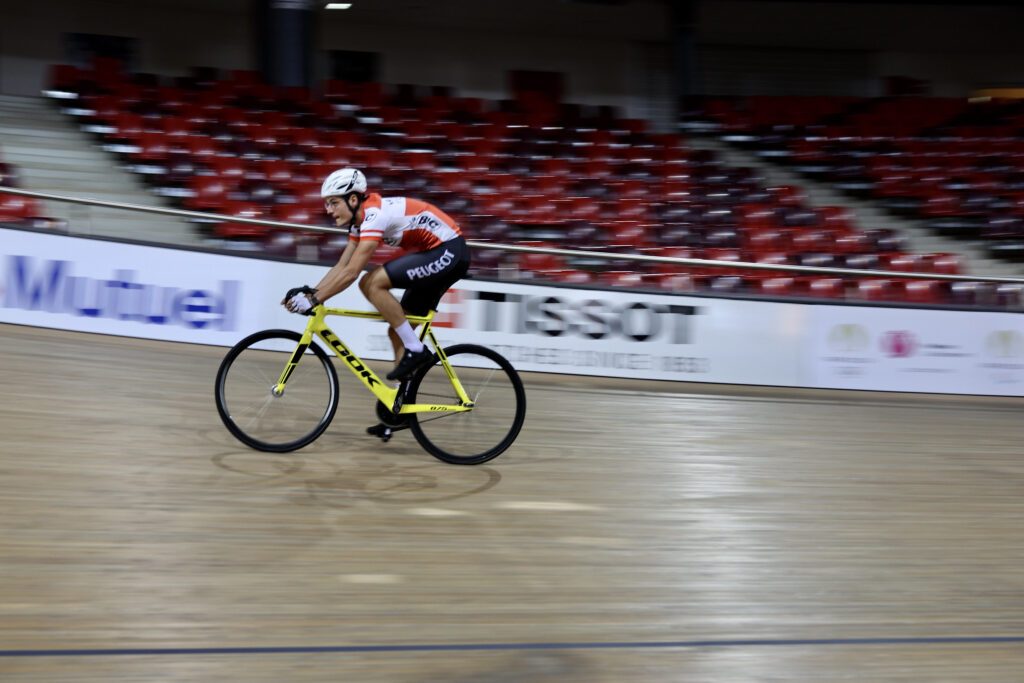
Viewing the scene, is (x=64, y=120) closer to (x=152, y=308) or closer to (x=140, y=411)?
(x=152, y=308)

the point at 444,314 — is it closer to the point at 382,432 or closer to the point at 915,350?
the point at 382,432

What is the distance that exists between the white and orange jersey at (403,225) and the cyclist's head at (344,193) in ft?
0.17

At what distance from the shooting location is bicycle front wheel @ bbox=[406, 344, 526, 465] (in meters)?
4.62

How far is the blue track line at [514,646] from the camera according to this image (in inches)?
108

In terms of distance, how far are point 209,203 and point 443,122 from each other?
393 centimetres

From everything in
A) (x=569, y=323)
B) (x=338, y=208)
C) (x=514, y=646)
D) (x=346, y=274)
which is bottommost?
(x=514, y=646)

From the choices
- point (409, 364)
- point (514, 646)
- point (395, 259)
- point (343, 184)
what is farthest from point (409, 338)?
point (514, 646)

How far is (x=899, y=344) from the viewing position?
7.85 metres

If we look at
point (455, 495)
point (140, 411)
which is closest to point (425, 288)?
point (455, 495)

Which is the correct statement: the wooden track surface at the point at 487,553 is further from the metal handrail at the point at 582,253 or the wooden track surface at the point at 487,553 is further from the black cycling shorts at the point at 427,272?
the metal handrail at the point at 582,253

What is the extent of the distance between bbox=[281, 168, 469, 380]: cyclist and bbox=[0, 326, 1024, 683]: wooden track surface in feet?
2.11

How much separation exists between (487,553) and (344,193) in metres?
1.72

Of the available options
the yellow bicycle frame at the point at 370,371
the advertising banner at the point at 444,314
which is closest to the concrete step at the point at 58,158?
the advertising banner at the point at 444,314

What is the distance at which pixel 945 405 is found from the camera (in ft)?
25.2
